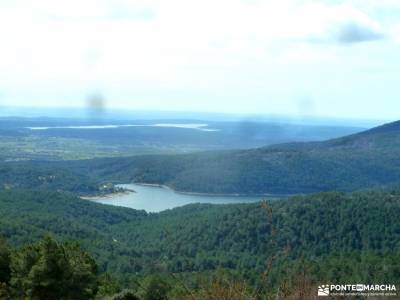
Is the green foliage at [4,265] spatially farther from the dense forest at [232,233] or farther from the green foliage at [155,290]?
→ the dense forest at [232,233]

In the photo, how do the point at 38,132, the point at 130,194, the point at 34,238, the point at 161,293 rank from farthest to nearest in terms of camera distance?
the point at 38,132
the point at 130,194
the point at 34,238
the point at 161,293

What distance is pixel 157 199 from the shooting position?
7919 cm

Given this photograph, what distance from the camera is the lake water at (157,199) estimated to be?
239 ft

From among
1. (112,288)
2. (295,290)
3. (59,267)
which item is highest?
(295,290)

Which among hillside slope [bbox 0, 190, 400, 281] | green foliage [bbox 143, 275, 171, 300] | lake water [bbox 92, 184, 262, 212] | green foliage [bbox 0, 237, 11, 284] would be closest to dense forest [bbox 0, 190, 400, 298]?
hillside slope [bbox 0, 190, 400, 281]

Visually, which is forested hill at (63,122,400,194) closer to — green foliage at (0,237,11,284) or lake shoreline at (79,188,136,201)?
lake shoreline at (79,188,136,201)

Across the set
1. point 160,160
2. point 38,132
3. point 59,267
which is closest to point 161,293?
point 59,267

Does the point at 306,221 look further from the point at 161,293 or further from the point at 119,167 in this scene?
the point at 119,167

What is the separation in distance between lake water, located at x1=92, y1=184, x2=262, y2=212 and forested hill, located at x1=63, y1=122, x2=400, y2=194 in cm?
280

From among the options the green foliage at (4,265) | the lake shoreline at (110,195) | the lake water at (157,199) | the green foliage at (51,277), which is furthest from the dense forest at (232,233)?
the lake shoreline at (110,195)

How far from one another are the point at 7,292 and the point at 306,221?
32.2 m

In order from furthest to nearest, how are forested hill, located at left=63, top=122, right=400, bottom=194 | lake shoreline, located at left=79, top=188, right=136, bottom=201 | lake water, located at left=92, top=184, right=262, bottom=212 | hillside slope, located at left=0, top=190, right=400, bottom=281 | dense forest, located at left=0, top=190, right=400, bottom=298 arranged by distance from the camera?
forested hill, located at left=63, top=122, right=400, bottom=194 < lake shoreline, located at left=79, top=188, right=136, bottom=201 < lake water, located at left=92, top=184, right=262, bottom=212 < hillside slope, located at left=0, top=190, right=400, bottom=281 < dense forest, located at left=0, top=190, right=400, bottom=298

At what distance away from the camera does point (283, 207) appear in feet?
153

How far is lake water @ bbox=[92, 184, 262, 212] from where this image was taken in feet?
239
